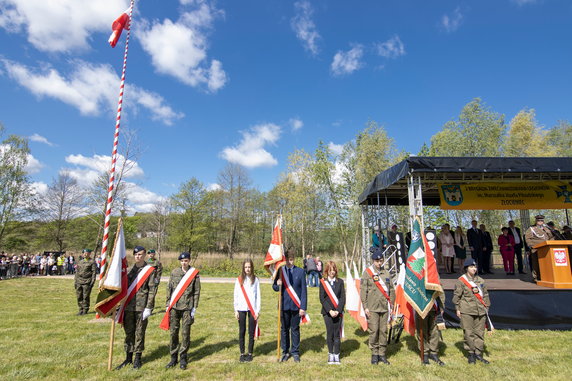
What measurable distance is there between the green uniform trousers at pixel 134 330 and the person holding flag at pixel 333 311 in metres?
3.21

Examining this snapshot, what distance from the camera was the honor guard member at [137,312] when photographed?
546 centimetres

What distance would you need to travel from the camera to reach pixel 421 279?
19.0 feet

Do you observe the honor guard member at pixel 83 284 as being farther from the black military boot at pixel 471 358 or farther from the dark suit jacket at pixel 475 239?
the dark suit jacket at pixel 475 239

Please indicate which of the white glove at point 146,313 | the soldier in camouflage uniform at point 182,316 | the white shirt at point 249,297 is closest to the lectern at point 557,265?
the white shirt at point 249,297

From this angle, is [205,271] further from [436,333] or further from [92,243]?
[436,333]

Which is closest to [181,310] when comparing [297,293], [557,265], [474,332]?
[297,293]

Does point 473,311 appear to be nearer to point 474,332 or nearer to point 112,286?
point 474,332

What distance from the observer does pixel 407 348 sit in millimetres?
6535

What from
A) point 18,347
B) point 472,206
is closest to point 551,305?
point 472,206

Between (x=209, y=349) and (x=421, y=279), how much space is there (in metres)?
→ 4.43

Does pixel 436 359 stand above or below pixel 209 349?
above

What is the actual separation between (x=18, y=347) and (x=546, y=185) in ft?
50.1

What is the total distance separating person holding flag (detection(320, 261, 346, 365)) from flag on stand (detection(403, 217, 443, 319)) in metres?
1.28

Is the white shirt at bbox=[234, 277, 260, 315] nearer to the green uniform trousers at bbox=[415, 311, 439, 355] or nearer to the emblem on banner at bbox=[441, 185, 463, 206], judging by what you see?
the green uniform trousers at bbox=[415, 311, 439, 355]
